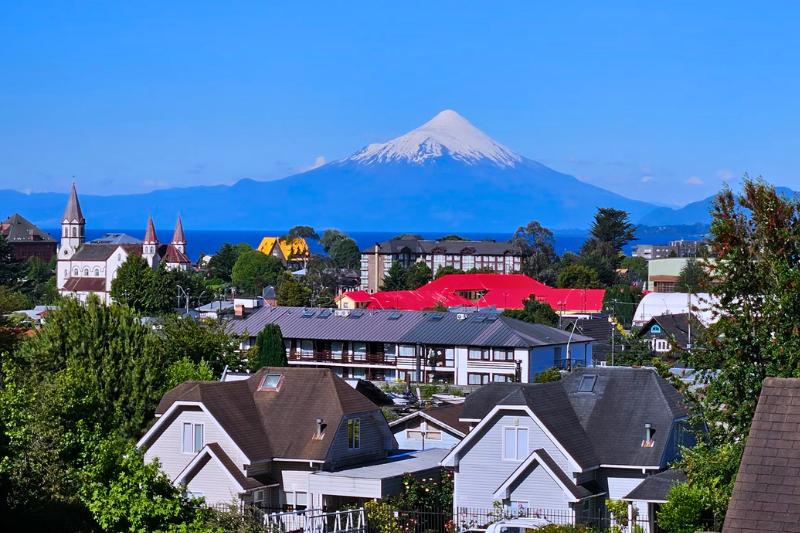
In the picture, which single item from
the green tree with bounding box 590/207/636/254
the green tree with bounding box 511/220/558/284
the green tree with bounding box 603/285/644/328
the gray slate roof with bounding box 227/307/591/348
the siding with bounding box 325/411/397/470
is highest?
the green tree with bounding box 590/207/636/254

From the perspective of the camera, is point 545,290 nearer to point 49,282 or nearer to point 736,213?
point 49,282

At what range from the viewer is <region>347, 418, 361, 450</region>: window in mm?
36022

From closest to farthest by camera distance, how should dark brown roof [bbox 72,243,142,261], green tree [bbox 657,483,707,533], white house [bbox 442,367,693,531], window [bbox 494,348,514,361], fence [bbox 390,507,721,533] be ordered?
green tree [bbox 657,483,707,533] → fence [bbox 390,507,721,533] → white house [bbox 442,367,693,531] → window [bbox 494,348,514,361] → dark brown roof [bbox 72,243,142,261]

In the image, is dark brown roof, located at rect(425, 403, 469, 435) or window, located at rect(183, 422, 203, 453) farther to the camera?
dark brown roof, located at rect(425, 403, 469, 435)

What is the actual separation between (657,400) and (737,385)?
9444 mm

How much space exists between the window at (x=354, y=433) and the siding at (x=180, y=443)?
10.3ft

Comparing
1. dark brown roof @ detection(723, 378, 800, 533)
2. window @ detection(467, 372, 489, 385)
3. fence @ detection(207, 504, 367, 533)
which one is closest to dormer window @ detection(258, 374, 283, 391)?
fence @ detection(207, 504, 367, 533)

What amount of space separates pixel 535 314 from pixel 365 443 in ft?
216

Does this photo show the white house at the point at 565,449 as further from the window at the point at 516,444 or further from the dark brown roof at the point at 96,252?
the dark brown roof at the point at 96,252

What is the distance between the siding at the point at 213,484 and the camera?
3369 centimetres

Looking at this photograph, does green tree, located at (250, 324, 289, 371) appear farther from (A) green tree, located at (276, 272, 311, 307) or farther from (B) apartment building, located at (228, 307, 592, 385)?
(A) green tree, located at (276, 272, 311, 307)

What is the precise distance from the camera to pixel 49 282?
18638 centimetres

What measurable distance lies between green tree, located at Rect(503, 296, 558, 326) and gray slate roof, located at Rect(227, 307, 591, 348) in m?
18.0

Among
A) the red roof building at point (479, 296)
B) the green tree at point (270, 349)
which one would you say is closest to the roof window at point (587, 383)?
the green tree at point (270, 349)
